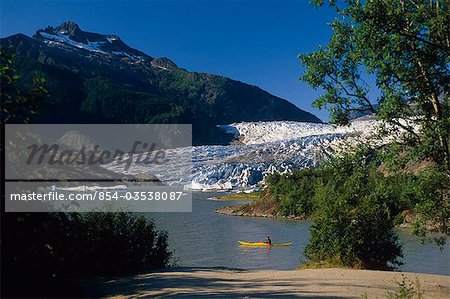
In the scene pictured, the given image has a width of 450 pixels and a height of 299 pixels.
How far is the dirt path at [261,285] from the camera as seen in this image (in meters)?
12.5

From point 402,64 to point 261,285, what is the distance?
732cm

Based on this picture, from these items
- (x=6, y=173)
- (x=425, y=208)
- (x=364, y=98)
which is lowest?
(x=425, y=208)

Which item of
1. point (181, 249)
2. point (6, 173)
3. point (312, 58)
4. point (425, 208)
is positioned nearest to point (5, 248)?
point (6, 173)

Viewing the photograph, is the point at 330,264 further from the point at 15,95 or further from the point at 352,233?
the point at 15,95

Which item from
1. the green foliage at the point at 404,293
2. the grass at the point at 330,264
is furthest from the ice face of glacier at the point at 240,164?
the green foliage at the point at 404,293

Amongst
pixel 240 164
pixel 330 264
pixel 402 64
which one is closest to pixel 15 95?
pixel 402 64

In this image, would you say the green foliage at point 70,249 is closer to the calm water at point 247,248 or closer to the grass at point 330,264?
the grass at point 330,264

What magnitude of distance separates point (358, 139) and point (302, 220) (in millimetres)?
49127

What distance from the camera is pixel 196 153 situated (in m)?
180

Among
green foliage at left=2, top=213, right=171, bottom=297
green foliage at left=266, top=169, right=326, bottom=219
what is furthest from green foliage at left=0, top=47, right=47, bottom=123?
green foliage at left=266, top=169, right=326, bottom=219

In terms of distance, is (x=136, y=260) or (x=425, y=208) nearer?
(x=425, y=208)

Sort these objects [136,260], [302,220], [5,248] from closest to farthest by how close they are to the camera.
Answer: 1. [5,248]
2. [136,260]
3. [302,220]

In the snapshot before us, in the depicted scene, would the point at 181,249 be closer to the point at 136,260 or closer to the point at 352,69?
the point at 136,260

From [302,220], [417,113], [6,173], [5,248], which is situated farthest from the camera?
[302,220]
